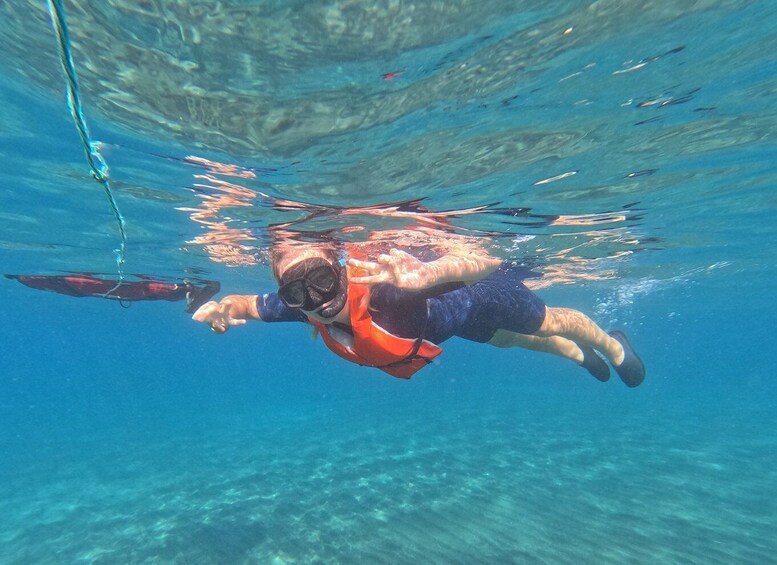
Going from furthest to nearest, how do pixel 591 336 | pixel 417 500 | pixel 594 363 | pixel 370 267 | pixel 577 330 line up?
pixel 417 500
pixel 594 363
pixel 591 336
pixel 577 330
pixel 370 267

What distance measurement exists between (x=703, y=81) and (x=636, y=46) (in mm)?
1927

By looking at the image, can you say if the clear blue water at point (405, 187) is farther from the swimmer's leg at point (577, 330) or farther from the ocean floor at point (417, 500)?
the swimmer's leg at point (577, 330)

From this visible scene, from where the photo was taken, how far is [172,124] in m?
7.59

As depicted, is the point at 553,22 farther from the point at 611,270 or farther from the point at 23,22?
the point at 611,270

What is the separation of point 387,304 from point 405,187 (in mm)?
5991

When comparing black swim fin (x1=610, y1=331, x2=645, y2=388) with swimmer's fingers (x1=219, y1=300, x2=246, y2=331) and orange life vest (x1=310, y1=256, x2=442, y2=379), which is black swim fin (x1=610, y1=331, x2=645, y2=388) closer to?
orange life vest (x1=310, y1=256, x2=442, y2=379)

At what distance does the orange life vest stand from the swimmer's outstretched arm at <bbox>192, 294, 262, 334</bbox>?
1.62 m

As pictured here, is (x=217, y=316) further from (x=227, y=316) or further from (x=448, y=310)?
(x=448, y=310)

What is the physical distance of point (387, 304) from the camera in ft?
17.5

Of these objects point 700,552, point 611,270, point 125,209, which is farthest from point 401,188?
point 611,270

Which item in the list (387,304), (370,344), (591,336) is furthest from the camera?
(591,336)

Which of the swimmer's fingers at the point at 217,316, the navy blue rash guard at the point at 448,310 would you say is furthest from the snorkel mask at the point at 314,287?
the swimmer's fingers at the point at 217,316

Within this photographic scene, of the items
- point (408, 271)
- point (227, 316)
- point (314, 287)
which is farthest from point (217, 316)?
point (408, 271)

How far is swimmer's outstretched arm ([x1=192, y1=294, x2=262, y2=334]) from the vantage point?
583 cm
